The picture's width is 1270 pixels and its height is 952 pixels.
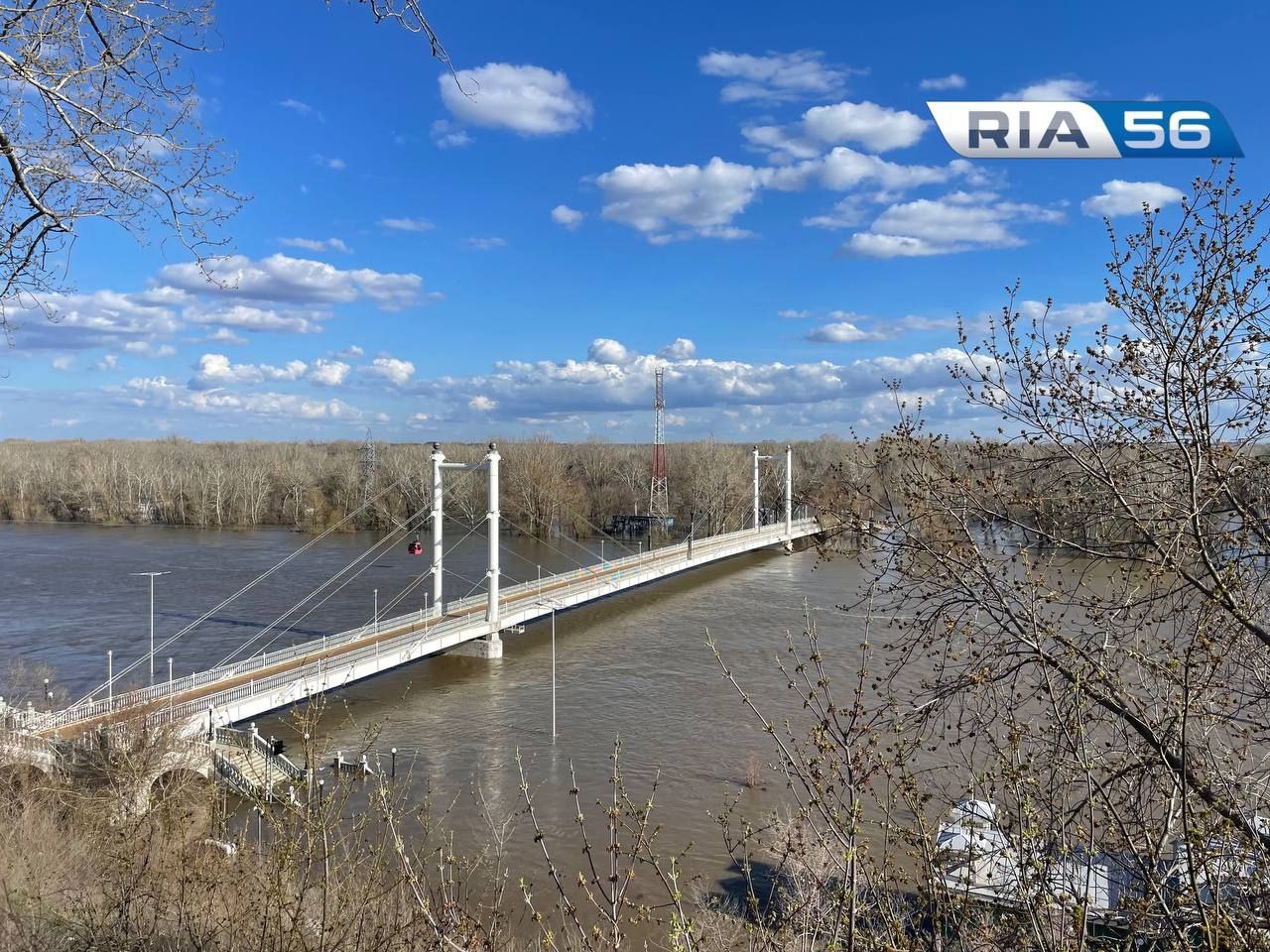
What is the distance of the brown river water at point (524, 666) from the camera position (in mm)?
15109

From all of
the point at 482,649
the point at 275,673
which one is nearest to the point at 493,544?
the point at 482,649

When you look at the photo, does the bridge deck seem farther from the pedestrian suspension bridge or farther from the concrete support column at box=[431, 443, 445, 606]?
the concrete support column at box=[431, 443, 445, 606]

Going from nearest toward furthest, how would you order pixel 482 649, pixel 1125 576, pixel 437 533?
1. pixel 1125 576
2. pixel 482 649
3. pixel 437 533

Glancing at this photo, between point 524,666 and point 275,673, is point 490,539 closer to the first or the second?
point 524,666

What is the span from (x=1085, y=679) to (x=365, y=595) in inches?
1295

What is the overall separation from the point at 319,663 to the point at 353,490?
4620cm

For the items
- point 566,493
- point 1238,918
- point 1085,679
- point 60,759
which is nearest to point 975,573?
point 1085,679

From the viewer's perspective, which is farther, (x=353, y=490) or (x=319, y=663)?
(x=353, y=490)

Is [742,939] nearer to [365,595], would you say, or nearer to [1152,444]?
[1152,444]

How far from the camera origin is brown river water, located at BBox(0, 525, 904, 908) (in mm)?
15109

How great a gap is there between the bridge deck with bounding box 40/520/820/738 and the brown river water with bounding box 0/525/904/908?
814mm

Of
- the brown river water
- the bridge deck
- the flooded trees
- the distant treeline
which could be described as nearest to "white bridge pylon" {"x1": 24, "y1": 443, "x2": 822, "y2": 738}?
the bridge deck

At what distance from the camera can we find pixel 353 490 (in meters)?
63.4

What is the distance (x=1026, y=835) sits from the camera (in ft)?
8.38
